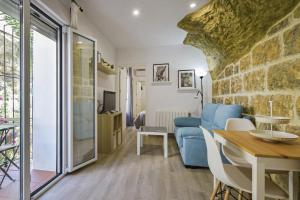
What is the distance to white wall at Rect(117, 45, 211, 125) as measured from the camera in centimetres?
455

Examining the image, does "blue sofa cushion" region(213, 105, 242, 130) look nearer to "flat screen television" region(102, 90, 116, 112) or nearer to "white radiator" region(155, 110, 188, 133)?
"white radiator" region(155, 110, 188, 133)

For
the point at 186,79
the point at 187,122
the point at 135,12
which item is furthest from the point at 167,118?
the point at 135,12

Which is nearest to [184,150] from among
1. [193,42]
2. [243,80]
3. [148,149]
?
[148,149]

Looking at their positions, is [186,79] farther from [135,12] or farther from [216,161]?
[216,161]

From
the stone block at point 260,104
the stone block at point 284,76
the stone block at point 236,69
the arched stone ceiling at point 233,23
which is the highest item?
the arched stone ceiling at point 233,23

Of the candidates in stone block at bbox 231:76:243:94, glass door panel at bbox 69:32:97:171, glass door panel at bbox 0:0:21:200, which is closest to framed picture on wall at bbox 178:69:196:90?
stone block at bbox 231:76:243:94

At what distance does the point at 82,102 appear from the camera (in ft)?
8.73

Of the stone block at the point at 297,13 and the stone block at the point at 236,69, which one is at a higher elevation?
the stone block at the point at 297,13

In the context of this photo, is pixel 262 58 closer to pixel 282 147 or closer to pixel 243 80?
pixel 243 80

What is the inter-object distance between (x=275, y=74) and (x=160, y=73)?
3182 millimetres

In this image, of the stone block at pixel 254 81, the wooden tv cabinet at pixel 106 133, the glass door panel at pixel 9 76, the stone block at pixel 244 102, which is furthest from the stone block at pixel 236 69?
the glass door panel at pixel 9 76

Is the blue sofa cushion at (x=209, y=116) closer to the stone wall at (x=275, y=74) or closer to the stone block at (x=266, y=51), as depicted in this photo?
the stone wall at (x=275, y=74)

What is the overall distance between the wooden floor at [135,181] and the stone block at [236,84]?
142 cm

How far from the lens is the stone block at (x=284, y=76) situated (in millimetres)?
1430
